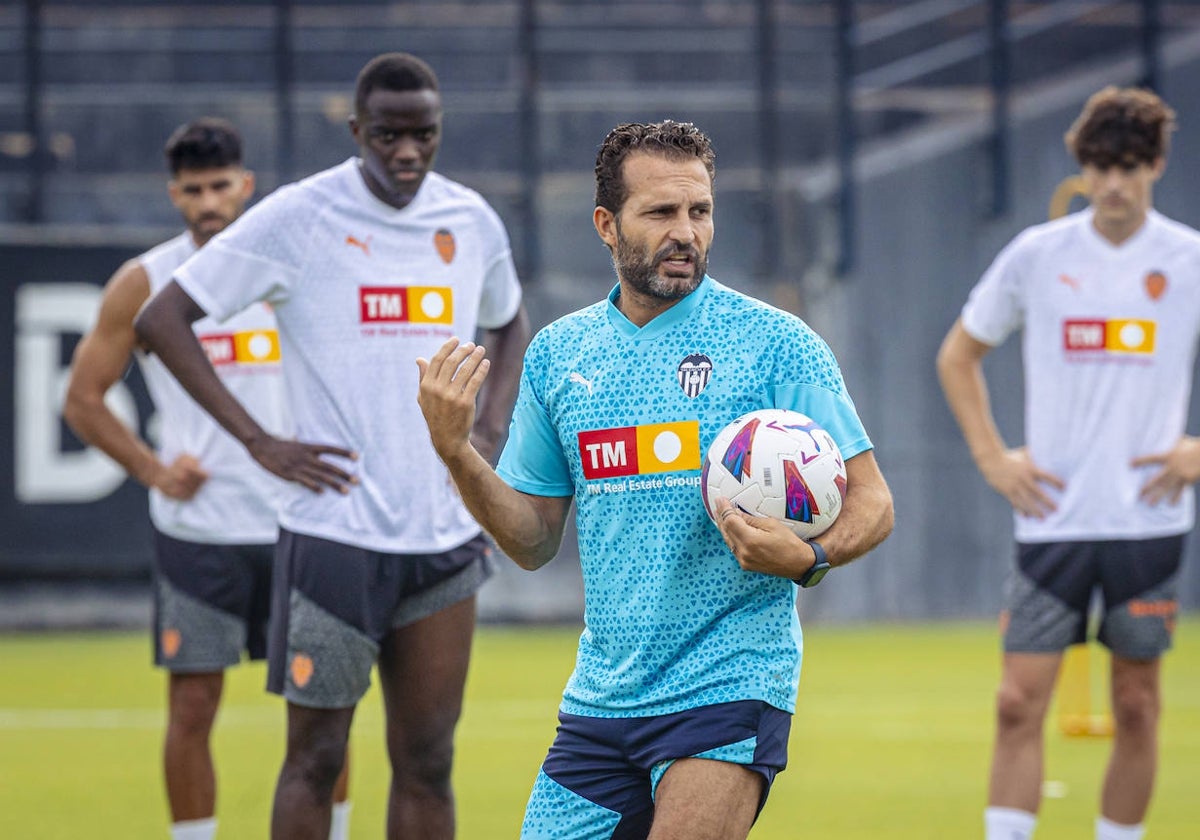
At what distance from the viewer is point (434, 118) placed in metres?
5.51

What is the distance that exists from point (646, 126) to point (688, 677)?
1.28m

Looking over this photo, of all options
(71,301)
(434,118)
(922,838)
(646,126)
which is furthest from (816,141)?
(646,126)

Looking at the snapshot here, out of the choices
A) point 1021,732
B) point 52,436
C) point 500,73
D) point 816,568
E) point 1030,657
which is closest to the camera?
point 816,568

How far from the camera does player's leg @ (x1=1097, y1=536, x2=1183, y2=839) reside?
241 inches

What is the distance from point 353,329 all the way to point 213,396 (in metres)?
0.49

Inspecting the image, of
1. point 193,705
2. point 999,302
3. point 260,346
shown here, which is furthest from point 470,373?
point 999,302

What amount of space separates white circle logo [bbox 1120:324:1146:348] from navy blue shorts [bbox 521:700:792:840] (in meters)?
2.82

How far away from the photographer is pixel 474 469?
3996 millimetres

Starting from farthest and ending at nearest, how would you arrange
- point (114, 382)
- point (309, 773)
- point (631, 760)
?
1. point (114, 382)
2. point (309, 773)
3. point (631, 760)

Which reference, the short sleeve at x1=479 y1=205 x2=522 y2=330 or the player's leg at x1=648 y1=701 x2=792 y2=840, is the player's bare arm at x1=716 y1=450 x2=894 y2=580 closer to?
the player's leg at x1=648 y1=701 x2=792 y2=840

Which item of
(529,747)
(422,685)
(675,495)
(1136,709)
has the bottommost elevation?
(529,747)

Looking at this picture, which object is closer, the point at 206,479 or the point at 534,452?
the point at 534,452

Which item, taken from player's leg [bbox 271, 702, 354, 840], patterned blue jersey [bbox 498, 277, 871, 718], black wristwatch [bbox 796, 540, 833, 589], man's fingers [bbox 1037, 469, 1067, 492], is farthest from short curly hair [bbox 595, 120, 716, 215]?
man's fingers [bbox 1037, 469, 1067, 492]

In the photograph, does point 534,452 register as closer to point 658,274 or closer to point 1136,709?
point 658,274
